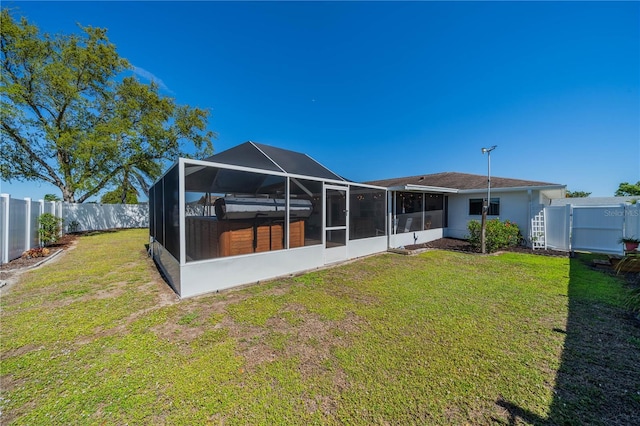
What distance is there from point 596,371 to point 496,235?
7412 mm

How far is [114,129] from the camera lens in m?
14.0

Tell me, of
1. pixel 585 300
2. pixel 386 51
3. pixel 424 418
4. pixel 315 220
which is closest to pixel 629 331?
pixel 585 300

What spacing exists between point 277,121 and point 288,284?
15.7 m

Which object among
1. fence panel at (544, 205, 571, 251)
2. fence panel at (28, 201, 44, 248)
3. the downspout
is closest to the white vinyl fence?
fence panel at (544, 205, 571, 251)

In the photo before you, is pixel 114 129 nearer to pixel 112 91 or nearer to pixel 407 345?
pixel 112 91

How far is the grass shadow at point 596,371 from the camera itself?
178cm

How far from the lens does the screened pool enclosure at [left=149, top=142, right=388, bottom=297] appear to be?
4438 mm

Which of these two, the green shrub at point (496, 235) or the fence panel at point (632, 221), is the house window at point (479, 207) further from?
the fence panel at point (632, 221)

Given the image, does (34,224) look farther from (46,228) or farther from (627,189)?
(627,189)

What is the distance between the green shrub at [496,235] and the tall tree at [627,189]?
108 feet

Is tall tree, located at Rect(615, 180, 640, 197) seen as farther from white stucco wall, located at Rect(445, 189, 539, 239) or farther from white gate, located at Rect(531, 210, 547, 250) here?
white gate, located at Rect(531, 210, 547, 250)

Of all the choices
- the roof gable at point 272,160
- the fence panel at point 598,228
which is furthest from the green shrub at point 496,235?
the roof gable at point 272,160

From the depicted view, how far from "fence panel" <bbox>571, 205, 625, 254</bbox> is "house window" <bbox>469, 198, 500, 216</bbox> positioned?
2.65 meters

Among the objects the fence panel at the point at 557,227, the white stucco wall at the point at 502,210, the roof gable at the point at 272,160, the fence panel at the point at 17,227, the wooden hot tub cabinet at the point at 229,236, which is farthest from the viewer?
the white stucco wall at the point at 502,210
